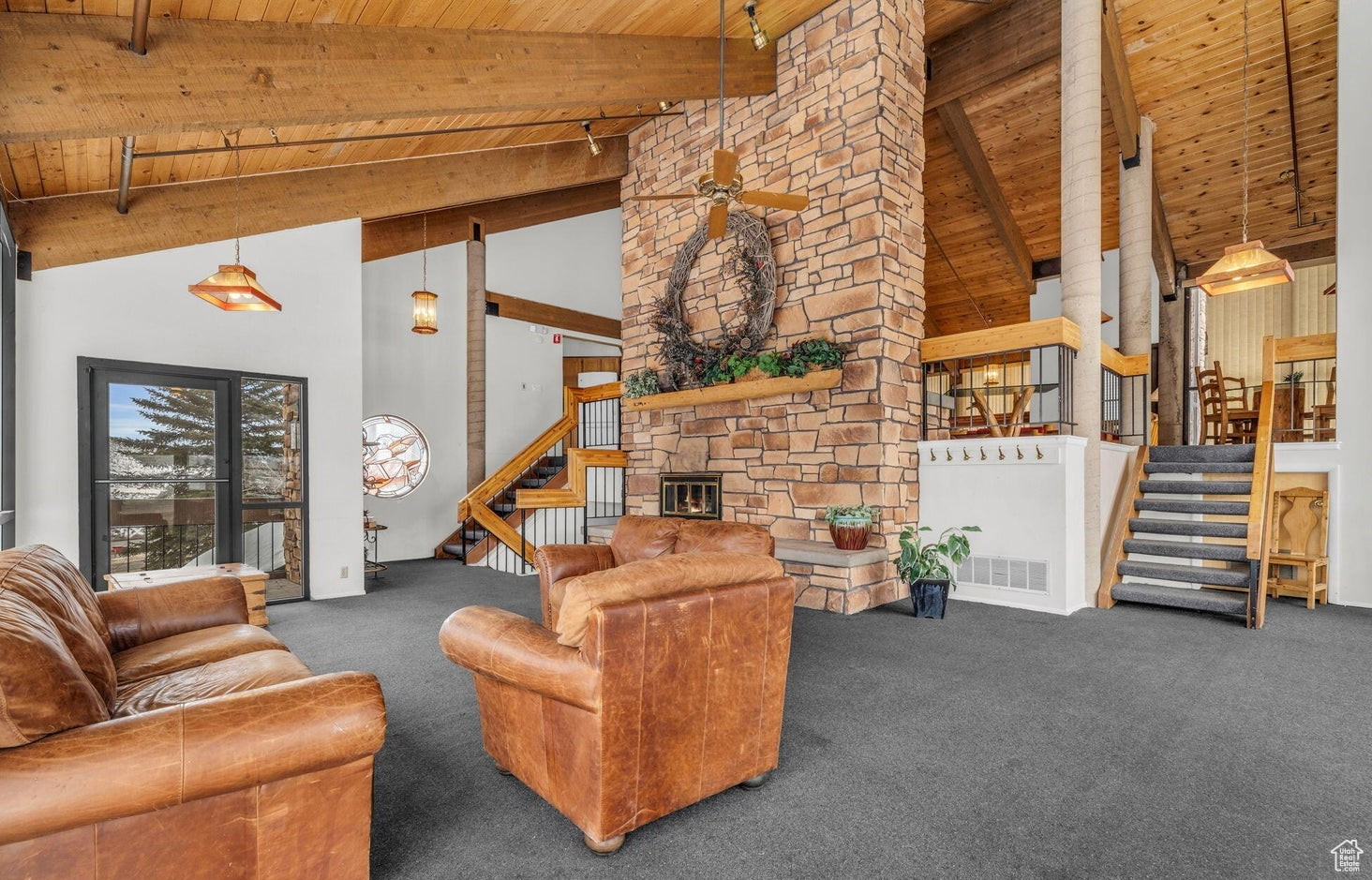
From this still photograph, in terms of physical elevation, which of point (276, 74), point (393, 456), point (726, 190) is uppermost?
point (276, 74)

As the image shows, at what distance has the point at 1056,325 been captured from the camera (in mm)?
5090

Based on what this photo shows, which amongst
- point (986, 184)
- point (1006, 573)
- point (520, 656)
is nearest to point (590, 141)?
point (986, 184)

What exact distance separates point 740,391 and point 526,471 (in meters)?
4.47

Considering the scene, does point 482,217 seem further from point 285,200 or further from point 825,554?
point 825,554

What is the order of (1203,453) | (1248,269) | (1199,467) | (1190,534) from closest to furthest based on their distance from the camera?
(1190,534) < (1199,467) < (1203,453) < (1248,269)

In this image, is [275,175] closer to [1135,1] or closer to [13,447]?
[13,447]

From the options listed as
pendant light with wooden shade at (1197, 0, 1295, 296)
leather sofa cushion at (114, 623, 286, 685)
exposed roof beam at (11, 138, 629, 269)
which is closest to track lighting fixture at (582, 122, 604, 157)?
exposed roof beam at (11, 138, 629, 269)

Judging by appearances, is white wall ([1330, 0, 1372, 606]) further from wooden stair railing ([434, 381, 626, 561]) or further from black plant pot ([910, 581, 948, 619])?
wooden stair railing ([434, 381, 626, 561])

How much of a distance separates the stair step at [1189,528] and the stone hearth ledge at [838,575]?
6.93 feet

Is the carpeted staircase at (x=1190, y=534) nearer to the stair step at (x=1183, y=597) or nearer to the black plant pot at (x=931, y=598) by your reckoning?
the stair step at (x=1183, y=597)

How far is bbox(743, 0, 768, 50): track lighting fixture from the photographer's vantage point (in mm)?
5477

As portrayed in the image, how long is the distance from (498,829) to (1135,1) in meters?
8.94

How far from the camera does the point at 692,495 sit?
672 cm

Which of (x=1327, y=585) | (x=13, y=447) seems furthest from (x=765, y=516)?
(x=13, y=447)
